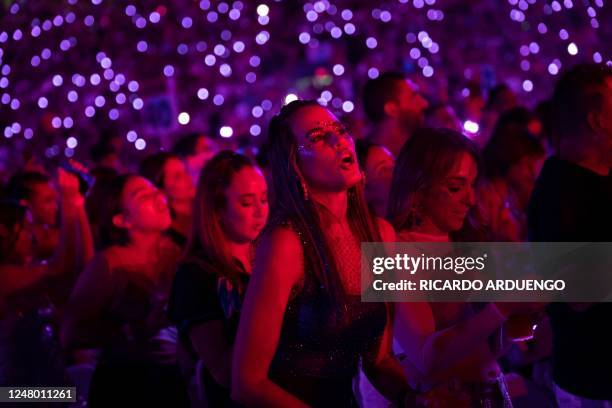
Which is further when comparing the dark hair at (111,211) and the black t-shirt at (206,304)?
the dark hair at (111,211)

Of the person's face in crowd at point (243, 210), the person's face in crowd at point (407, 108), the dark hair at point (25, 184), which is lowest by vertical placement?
the person's face in crowd at point (243, 210)

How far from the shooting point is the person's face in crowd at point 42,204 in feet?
17.7

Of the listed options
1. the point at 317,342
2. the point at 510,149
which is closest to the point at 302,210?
the point at 317,342

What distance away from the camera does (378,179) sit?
4285 mm

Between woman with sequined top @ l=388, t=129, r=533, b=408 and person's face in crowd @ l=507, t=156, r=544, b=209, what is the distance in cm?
194

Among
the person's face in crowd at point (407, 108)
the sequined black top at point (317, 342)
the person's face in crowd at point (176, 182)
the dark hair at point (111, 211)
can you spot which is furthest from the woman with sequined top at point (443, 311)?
the person's face in crowd at point (176, 182)

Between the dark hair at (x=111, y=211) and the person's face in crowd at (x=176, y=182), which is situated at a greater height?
the person's face in crowd at (x=176, y=182)

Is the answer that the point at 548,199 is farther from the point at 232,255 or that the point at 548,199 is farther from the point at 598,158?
the point at 232,255

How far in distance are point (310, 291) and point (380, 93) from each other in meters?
3.08

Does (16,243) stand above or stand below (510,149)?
below

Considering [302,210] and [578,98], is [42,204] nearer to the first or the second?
[302,210]

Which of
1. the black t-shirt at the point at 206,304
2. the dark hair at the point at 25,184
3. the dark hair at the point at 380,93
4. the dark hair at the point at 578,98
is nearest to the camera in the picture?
the dark hair at the point at 578,98

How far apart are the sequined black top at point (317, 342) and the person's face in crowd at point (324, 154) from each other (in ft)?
0.86

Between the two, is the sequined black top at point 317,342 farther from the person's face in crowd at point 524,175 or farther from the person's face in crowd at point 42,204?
the person's face in crowd at point 42,204
